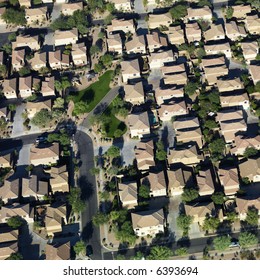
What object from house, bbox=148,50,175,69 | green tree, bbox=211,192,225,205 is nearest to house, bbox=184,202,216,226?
green tree, bbox=211,192,225,205

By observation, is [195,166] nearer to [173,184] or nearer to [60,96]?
[173,184]

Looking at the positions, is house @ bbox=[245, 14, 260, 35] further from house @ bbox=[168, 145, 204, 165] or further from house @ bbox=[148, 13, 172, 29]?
house @ bbox=[168, 145, 204, 165]

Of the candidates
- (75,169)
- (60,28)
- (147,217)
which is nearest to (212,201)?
(147,217)

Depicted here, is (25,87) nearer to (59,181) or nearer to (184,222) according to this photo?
(59,181)

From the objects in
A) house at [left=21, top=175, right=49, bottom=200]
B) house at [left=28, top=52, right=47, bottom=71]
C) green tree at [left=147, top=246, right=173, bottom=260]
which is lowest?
green tree at [left=147, top=246, right=173, bottom=260]

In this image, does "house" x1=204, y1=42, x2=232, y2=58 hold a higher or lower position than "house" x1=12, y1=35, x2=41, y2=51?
lower

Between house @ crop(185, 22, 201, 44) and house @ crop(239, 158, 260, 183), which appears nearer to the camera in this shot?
house @ crop(239, 158, 260, 183)
